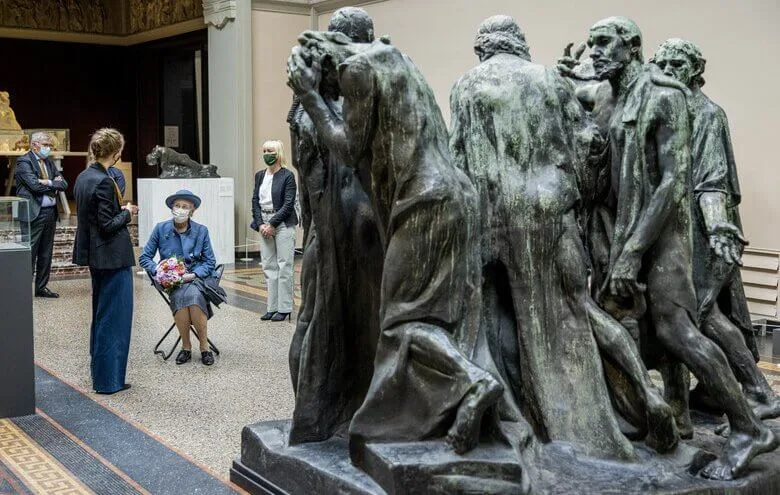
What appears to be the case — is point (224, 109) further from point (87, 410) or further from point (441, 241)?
point (441, 241)

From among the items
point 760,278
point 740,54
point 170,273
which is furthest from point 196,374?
point 740,54

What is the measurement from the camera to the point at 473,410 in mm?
4199

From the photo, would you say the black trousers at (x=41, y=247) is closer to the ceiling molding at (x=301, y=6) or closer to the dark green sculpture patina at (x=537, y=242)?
the ceiling molding at (x=301, y=6)

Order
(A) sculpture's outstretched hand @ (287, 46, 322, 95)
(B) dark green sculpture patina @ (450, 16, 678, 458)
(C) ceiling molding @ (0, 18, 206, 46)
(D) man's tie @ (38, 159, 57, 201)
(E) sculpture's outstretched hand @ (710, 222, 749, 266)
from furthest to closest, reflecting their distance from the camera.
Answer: (C) ceiling molding @ (0, 18, 206, 46), (D) man's tie @ (38, 159, 57, 201), (E) sculpture's outstretched hand @ (710, 222, 749, 266), (B) dark green sculpture patina @ (450, 16, 678, 458), (A) sculpture's outstretched hand @ (287, 46, 322, 95)

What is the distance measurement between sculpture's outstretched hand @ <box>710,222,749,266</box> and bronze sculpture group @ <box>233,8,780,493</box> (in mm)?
12

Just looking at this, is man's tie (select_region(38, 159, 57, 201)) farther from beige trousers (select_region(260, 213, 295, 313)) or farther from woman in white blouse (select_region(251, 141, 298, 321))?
beige trousers (select_region(260, 213, 295, 313))

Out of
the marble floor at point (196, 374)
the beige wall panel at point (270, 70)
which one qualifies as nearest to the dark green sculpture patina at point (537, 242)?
the marble floor at point (196, 374)

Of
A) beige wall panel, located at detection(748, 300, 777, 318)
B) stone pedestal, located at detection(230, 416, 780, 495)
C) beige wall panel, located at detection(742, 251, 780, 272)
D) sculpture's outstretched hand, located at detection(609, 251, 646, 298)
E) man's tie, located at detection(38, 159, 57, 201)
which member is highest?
man's tie, located at detection(38, 159, 57, 201)

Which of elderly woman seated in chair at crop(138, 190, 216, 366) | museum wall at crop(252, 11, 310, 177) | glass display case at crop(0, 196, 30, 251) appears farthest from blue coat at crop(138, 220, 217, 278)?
museum wall at crop(252, 11, 310, 177)

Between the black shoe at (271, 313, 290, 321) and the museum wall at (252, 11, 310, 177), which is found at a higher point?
the museum wall at (252, 11, 310, 177)

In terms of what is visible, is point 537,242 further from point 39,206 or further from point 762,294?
point 39,206

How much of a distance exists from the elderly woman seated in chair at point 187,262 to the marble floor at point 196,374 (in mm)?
283

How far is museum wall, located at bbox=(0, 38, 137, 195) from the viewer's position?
67.5 ft

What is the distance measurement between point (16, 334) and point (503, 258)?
3.51 meters
